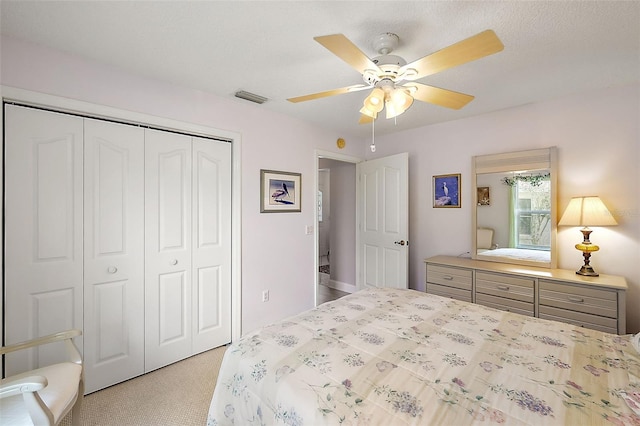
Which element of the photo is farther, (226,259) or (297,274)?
(297,274)

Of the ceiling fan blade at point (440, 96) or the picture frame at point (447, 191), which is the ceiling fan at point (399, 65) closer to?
the ceiling fan blade at point (440, 96)

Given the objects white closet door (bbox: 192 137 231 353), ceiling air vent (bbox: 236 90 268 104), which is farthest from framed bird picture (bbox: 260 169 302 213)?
ceiling air vent (bbox: 236 90 268 104)

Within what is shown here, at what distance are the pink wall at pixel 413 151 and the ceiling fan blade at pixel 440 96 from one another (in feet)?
5.18

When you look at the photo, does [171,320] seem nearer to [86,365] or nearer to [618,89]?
[86,365]

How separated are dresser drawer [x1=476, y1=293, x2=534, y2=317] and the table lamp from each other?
0.52m

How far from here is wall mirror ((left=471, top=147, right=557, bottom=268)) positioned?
272cm

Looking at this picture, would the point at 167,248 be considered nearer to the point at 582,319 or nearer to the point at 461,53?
the point at 461,53

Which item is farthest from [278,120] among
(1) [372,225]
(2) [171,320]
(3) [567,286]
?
(3) [567,286]

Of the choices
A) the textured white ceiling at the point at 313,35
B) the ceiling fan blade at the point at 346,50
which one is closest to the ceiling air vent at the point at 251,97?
the textured white ceiling at the point at 313,35

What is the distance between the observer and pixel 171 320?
2.45 m

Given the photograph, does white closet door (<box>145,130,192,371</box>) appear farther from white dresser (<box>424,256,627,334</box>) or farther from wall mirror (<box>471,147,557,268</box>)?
wall mirror (<box>471,147,557,268</box>)

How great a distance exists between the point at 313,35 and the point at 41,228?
213 centimetres

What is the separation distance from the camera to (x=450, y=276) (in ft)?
9.60

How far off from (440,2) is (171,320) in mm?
2906
